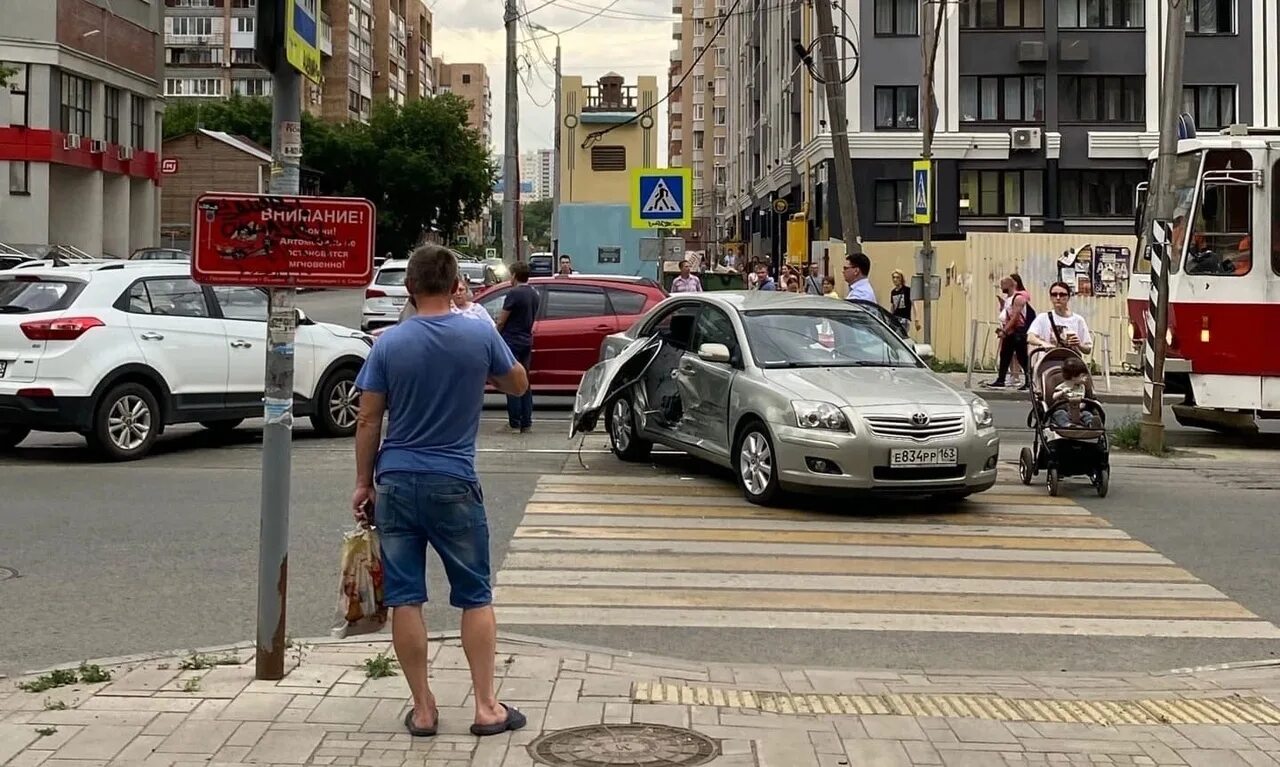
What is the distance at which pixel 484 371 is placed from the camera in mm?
5582

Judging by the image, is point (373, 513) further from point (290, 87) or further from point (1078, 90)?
point (1078, 90)

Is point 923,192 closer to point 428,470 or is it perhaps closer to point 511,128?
point 511,128

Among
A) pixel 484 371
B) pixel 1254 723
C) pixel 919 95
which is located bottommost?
pixel 1254 723

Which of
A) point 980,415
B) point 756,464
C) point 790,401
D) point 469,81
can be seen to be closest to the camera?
point 790,401

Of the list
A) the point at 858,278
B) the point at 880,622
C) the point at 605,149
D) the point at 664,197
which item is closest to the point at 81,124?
the point at 605,149

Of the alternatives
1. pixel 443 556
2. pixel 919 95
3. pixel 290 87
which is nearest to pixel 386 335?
pixel 443 556

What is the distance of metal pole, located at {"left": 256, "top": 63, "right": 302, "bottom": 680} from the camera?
6109mm

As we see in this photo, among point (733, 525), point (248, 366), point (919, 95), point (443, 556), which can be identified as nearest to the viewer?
point (443, 556)

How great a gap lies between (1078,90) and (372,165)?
45.1 m

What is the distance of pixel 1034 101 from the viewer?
4528 cm

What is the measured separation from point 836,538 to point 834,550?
45 cm

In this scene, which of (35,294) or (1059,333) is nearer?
(35,294)

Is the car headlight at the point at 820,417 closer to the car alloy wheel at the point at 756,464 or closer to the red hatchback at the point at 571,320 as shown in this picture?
the car alloy wheel at the point at 756,464

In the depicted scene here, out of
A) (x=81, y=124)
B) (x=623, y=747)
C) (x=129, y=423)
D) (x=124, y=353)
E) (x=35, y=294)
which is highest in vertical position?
(x=81, y=124)
